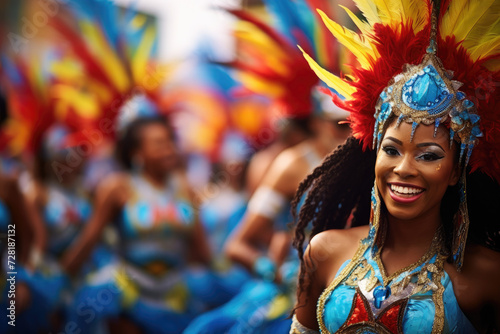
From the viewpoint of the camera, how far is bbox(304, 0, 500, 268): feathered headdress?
2.23m

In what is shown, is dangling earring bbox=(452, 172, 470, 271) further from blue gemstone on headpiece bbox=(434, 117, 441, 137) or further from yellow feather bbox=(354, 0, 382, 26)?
yellow feather bbox=(354, 0, 382, 26)

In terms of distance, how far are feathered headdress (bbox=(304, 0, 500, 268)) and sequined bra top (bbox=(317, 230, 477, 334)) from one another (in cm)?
13

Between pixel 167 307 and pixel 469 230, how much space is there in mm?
3327

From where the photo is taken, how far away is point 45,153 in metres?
6.34

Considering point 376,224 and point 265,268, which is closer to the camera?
point 376,224

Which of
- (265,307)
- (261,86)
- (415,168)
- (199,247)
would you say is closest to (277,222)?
(265,307)

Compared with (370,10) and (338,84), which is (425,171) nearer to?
(338,84)

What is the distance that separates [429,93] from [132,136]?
12.0 ft

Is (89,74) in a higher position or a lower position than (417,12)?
higher

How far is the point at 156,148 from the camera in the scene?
5.47 meters

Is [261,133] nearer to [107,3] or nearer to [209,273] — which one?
[209,273]

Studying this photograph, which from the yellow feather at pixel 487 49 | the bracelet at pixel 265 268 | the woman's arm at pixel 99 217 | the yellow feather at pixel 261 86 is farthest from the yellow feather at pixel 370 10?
the woman's arm at pixel 99 217

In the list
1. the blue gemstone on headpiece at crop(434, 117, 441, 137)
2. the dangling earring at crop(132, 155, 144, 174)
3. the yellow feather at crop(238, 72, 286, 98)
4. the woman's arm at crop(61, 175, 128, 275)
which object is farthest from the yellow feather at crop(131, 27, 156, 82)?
the blue gemstone on headpiece at crop(434, 117, 441, 137)

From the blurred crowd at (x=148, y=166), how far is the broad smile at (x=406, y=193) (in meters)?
2.01
